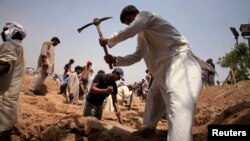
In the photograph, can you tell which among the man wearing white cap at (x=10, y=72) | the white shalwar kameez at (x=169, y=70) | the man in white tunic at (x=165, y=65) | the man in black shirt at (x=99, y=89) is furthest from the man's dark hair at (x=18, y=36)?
the man in black shirt at (x=99, y=89)

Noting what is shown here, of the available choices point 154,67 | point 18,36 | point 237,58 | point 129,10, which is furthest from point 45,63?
point 237,58

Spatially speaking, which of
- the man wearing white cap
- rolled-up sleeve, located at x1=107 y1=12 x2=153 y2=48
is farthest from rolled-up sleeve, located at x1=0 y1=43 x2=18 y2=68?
rolled-up sleeve, located at x1=107 y1=12 x2=153 y2=48

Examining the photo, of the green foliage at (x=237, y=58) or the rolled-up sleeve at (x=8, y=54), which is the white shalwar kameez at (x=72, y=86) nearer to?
the rolled-up sleeve at (x=8, y=54)

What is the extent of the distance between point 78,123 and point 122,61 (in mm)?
1170

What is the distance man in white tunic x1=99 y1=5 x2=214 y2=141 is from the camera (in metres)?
2.88

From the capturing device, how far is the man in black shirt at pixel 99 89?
5.56 metres

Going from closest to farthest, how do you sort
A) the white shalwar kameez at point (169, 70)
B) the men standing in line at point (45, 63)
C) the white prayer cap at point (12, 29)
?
the white shalwar kameez at point (169, 70), the white prayer cap at point (12, 29), the men standing in line at point (45, 63)

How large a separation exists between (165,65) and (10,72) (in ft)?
6.14

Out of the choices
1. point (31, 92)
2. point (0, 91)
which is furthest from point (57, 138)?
point (31, 92)

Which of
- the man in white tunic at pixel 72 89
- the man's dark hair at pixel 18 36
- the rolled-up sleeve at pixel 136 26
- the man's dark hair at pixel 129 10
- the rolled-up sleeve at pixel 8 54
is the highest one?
the man's dark hair at pixel 129 10

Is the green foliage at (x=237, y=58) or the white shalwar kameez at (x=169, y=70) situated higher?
the green foliage at (x=237, y=58)

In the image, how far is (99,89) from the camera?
5520mm

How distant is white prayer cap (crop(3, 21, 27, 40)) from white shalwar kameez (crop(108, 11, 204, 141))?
3.67 ft

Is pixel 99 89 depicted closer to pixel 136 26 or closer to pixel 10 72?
pixel 10 72
